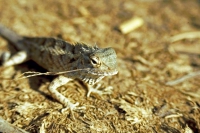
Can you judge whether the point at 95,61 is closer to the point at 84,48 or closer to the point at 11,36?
the point at 84,48

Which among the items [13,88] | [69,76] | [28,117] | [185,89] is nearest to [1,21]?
[13,88]

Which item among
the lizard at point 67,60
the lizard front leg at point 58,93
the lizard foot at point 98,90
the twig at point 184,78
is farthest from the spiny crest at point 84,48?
the twig at point 184,78

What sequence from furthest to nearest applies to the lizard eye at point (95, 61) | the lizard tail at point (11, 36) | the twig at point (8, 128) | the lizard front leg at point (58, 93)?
the lizard tail at point (11, 36) → the lizard front leg at point (58, 93) → the lizard eye at point (95, 61) → the twig at point (8, 128)

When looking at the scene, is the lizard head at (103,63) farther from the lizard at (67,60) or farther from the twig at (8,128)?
the twig at (8,128)

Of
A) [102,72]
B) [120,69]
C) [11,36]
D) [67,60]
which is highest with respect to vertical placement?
[11,36]

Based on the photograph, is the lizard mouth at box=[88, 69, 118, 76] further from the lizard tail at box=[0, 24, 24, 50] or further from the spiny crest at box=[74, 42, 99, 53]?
the lizard tail at box=[0, 24, 24, 50]

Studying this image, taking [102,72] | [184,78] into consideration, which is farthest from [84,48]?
[184,78]

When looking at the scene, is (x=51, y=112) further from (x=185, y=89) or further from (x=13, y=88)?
(x=185, y=89)
